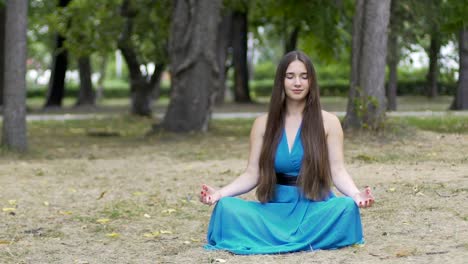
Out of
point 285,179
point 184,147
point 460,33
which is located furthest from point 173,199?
point 460,33

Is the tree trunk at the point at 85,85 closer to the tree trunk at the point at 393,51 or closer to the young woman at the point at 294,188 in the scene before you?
the tree trunk at the point at 393,51

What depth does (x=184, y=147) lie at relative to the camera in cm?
1531

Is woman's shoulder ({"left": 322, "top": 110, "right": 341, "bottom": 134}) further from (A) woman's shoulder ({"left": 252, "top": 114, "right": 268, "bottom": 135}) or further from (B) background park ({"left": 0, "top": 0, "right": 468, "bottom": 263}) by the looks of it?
(B) background park ({"left": 0, "top": 0, "right": 468, "bottom": 263})

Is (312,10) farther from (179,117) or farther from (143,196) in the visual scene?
(143,196)

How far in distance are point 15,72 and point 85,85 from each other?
19929mm

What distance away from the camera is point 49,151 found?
50.1ft

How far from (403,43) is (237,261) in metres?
16.2

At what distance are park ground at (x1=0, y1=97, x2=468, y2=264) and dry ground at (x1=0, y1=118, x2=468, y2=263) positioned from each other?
0.01 m

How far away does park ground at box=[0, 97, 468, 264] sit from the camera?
671cm

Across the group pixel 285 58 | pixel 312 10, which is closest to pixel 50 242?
pixel 285 58

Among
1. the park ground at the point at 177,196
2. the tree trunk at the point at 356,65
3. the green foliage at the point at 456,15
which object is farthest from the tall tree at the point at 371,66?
the green foliage at the point at 456,15

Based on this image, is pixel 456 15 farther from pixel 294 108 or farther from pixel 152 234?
pixel 294 108

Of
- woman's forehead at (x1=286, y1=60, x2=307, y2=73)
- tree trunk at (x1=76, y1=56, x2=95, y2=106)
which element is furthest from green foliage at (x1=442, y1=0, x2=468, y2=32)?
tree trunk at (x1=76, y1=56, x2=95, y2=106)

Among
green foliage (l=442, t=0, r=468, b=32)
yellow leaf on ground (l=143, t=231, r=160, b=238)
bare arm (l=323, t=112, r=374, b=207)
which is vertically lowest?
yellow leaf on ground (l=143, t=231, r=160, b=238)
